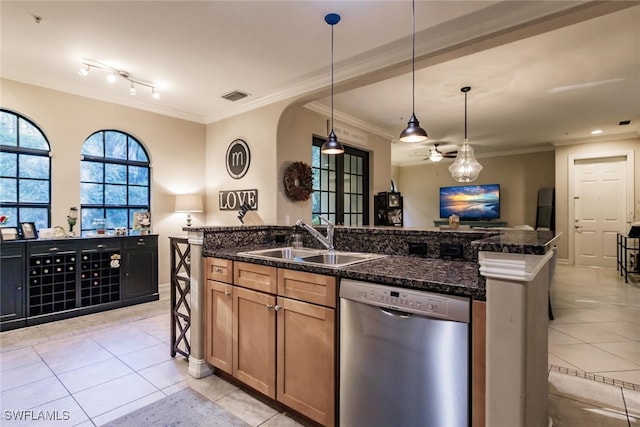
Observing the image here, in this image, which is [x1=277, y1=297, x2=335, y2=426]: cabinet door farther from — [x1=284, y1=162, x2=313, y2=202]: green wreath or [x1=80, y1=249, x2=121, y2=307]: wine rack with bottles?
[x1=80, y1=249, x2=121, y2=307]: wine rack with bottles

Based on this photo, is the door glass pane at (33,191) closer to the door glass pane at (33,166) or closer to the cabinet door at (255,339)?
the door glass pane at (33,166)

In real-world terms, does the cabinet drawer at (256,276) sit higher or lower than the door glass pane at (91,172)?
lower

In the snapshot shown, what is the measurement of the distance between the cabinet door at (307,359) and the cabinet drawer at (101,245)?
3.12m

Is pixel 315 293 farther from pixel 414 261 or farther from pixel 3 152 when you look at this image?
pixel 3 152

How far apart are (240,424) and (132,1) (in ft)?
9.80

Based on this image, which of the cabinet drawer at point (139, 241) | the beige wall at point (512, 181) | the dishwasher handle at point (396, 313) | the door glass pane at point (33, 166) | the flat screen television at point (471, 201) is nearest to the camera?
the dishwasher handle at point (396, 313)

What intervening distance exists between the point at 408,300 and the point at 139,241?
397 cm

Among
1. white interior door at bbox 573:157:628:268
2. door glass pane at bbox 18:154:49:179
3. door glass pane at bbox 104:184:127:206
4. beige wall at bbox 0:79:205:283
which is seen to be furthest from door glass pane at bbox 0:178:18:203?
white interior door at bbox 573:157:628:268

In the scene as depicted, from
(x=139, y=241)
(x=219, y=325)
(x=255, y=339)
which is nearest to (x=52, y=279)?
(x=139, y=241)

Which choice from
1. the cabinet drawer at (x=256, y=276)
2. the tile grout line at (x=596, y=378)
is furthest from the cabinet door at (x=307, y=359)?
the tile grout line at (x=596, y=378)

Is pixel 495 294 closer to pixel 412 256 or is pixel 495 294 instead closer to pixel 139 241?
pixel 412 256

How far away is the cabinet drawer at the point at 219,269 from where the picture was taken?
2235 mm

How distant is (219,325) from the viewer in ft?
7.58

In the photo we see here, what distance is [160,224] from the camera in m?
4.81
